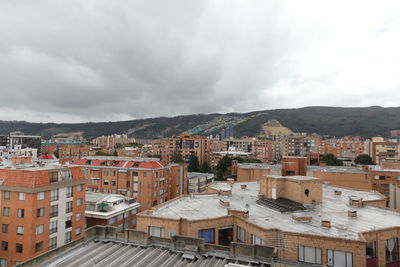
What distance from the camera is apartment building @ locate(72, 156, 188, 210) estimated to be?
54.1 meters

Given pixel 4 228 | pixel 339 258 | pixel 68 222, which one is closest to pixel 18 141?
pixel 4 228

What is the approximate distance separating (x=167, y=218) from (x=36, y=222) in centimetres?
1958

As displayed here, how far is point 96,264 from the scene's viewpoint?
14078mm

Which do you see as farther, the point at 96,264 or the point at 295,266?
the point at 295,266

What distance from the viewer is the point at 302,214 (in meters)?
22.6

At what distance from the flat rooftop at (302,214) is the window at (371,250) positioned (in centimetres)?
115

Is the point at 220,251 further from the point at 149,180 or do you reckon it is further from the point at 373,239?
the point at 149,180

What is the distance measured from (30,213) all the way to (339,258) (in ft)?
112

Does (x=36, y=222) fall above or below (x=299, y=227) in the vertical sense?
below

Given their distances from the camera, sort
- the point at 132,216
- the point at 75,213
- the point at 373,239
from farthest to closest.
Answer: the point at 132,216
the point at 75,213
the point at 373,239

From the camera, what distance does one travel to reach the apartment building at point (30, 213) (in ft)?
99.8

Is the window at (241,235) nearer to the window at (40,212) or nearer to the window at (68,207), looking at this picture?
the window at (40,212)

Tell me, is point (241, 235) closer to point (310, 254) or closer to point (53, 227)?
point (310, 254)

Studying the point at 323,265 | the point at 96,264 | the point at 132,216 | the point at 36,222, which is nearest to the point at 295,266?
the point at 323,265
